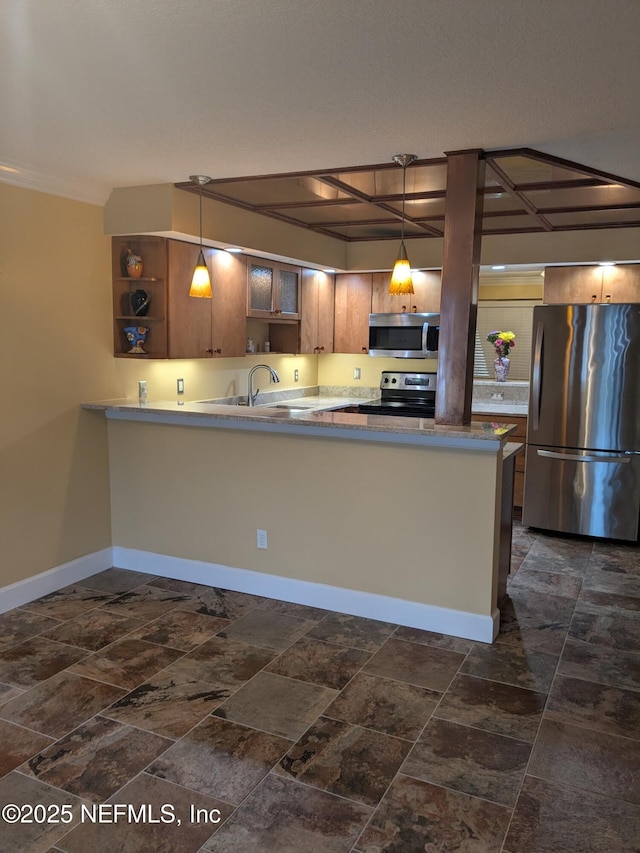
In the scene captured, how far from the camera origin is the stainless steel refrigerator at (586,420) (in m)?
4.77

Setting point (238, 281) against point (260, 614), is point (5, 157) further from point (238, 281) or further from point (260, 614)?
point (260, 614)

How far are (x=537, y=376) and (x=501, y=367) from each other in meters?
1.02

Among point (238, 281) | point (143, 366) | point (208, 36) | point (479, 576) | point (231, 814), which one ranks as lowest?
point (231, 814)

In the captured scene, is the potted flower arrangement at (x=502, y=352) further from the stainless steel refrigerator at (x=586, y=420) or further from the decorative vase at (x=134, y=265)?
the decorative vase at (x=134, y=265)

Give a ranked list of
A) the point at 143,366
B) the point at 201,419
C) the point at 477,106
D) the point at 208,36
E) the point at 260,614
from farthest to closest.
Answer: the point at 143,366
the point at 201,419
the point at 260,614
the point at 477,106
the point at 208,36

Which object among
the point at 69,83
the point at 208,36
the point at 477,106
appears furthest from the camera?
the point at 477,106

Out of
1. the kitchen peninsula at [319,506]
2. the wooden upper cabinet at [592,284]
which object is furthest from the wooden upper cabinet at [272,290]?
the wooden upper cabinet at [592,284]

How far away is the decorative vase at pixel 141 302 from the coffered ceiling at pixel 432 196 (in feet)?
2.37

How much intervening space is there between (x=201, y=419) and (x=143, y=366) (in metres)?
0.85

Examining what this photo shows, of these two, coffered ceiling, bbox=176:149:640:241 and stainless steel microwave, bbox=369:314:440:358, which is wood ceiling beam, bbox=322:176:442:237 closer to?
coffered ceiling, bbox=176:149:640:241

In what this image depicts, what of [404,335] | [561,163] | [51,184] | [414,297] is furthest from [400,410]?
[51,184]

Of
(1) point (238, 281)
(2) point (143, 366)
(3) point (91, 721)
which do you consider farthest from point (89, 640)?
(1) point (238, 281)

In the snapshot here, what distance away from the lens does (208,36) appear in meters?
1.92

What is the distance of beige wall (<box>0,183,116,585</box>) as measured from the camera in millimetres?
3545
